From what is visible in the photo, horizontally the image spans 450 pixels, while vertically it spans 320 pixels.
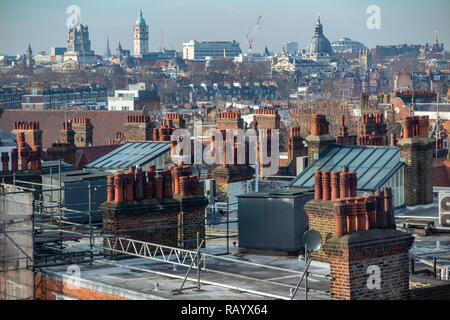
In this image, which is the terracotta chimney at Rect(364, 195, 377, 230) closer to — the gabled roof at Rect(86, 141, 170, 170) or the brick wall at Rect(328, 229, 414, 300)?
the brick wall at Rect(328, 229, 414, 300)

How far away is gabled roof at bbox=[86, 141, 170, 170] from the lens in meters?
35.6

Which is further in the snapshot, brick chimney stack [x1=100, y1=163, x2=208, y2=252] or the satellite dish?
brick chimney stack [x1=100, y1=163, x2=208, y2=252]

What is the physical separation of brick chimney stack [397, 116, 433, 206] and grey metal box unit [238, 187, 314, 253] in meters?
7.75

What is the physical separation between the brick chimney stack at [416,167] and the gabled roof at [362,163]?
0.37 metres

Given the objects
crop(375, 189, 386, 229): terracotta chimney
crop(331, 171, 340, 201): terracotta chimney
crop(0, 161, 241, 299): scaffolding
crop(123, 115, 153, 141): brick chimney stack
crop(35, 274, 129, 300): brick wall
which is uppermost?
crop(123, 115, 153, 141): brick chimney stack

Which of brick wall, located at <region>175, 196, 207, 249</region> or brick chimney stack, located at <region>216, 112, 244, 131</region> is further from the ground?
brick chimney stack, located at <region>216, 112, 244, 131</region>

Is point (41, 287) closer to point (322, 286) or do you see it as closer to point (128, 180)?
point (128, 180)

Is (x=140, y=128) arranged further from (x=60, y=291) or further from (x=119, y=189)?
(x=60, y=291)

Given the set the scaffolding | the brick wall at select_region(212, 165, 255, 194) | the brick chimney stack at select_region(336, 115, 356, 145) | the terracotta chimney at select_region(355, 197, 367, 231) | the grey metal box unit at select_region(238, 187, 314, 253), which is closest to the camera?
the terracotta chimney at select_region(355, 197, 367, 231)

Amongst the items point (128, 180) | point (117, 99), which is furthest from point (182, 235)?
point (117, 99)

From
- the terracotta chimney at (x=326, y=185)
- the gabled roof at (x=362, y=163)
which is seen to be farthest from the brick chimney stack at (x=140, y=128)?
the terracotta chimney at (x=326, y=185)

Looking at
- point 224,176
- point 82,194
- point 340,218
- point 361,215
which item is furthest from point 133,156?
point 340,218

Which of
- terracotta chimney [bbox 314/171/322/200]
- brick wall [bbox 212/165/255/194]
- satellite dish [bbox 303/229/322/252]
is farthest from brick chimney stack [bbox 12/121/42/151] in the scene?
satellite dish [bbox 303/229/322/252]

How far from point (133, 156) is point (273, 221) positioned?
15339mm
